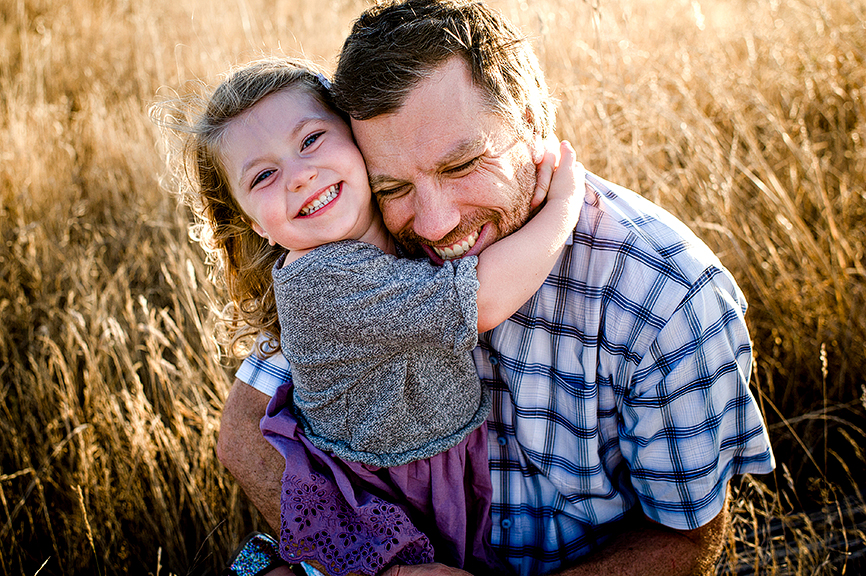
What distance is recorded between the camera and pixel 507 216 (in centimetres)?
182

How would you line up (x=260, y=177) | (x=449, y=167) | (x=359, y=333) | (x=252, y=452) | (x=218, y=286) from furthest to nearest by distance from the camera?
1. (x=218, y=286)
2. (x=252, y=452)
3. (x=260, y=177)
4. (x=449, y=167)
5. (x=359, y=333)

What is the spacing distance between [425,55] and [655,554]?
1605mm

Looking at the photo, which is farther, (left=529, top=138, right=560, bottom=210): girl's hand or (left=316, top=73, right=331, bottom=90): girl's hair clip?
(left=316, top=73, right=331, bottom=90): girl's hair clip

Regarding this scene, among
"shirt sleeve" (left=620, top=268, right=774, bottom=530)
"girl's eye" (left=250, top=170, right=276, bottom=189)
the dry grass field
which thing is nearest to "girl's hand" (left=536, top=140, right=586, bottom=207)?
"shirt sleeve" (left=620, top=268, right=774, bottom=530)

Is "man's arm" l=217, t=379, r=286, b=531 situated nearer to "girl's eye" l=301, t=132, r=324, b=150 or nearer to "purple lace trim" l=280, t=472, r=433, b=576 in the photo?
"purple lace trim" l=280, t=472, r=433, b=576

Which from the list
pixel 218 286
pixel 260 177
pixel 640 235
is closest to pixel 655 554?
pixel 640 235

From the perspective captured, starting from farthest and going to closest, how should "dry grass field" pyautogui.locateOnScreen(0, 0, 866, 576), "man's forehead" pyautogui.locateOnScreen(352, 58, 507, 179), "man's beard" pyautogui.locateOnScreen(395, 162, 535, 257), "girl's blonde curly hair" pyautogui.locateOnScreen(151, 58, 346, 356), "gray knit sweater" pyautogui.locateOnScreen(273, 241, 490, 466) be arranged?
1. "dry grass field" pyautogui.locateOnScreen(0, 0, 866, 576)
2. "girl's blonde curly hair" pyautogui.locateOnScreen(151, 58, 346, 356)
3. "man's beard" pyautogui.locateOnScreen(395, 162, 535, 257)
4. "man's forehead" pyautogui.locateOnScreen(352, 58, 507, 179)
5. "gray knit sweater" pyautogui.locateOnScreen(273, 241, 490, 466)

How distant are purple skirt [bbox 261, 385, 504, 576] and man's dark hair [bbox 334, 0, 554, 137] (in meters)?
1.01

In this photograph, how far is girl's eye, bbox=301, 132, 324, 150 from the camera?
5.97ft

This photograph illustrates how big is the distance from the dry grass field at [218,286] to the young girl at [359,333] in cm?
49

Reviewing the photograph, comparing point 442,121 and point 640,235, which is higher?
point 442,121

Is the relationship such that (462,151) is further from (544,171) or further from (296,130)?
(296,130)

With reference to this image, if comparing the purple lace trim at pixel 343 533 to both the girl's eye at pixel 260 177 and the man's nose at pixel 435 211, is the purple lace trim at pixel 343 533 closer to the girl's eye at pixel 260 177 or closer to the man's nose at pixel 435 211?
the man's nose at pixel 435 211

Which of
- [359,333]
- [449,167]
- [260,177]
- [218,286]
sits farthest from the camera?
[218,286]
